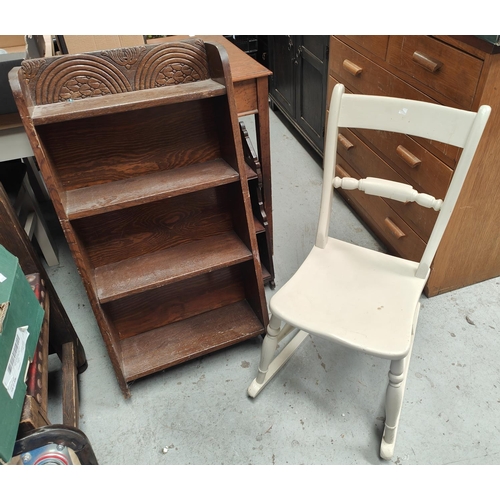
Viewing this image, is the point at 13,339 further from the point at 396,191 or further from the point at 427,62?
the point at 427,62

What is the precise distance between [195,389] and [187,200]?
2.16 feet

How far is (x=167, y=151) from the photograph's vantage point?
1.23 m

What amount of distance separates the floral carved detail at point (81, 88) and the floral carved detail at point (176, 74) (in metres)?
0.14

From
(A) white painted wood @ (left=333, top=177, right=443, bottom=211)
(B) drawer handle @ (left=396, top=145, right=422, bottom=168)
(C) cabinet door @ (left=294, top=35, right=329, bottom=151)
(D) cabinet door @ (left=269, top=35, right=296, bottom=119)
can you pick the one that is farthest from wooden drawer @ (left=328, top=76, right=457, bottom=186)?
(D) cabinet door @ (left=269, top=35, right=296, bottom=119)

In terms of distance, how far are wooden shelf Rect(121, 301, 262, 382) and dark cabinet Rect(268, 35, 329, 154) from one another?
1.33 meters

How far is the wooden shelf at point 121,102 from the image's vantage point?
975 mm

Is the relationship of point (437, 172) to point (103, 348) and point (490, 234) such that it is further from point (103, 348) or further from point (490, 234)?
point (103, 348)

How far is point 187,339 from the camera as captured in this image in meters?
1.50

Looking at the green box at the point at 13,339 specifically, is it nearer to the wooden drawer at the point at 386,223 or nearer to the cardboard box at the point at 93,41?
the cardboard box at the point at 93,41

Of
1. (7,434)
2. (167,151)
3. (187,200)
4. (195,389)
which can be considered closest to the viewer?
(7,434)

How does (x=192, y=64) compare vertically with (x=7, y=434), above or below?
above

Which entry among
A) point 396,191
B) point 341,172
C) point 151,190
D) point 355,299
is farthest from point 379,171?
point 151,190

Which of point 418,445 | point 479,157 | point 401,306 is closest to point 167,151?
point 401,306

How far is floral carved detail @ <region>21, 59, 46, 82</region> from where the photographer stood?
0.98 m
